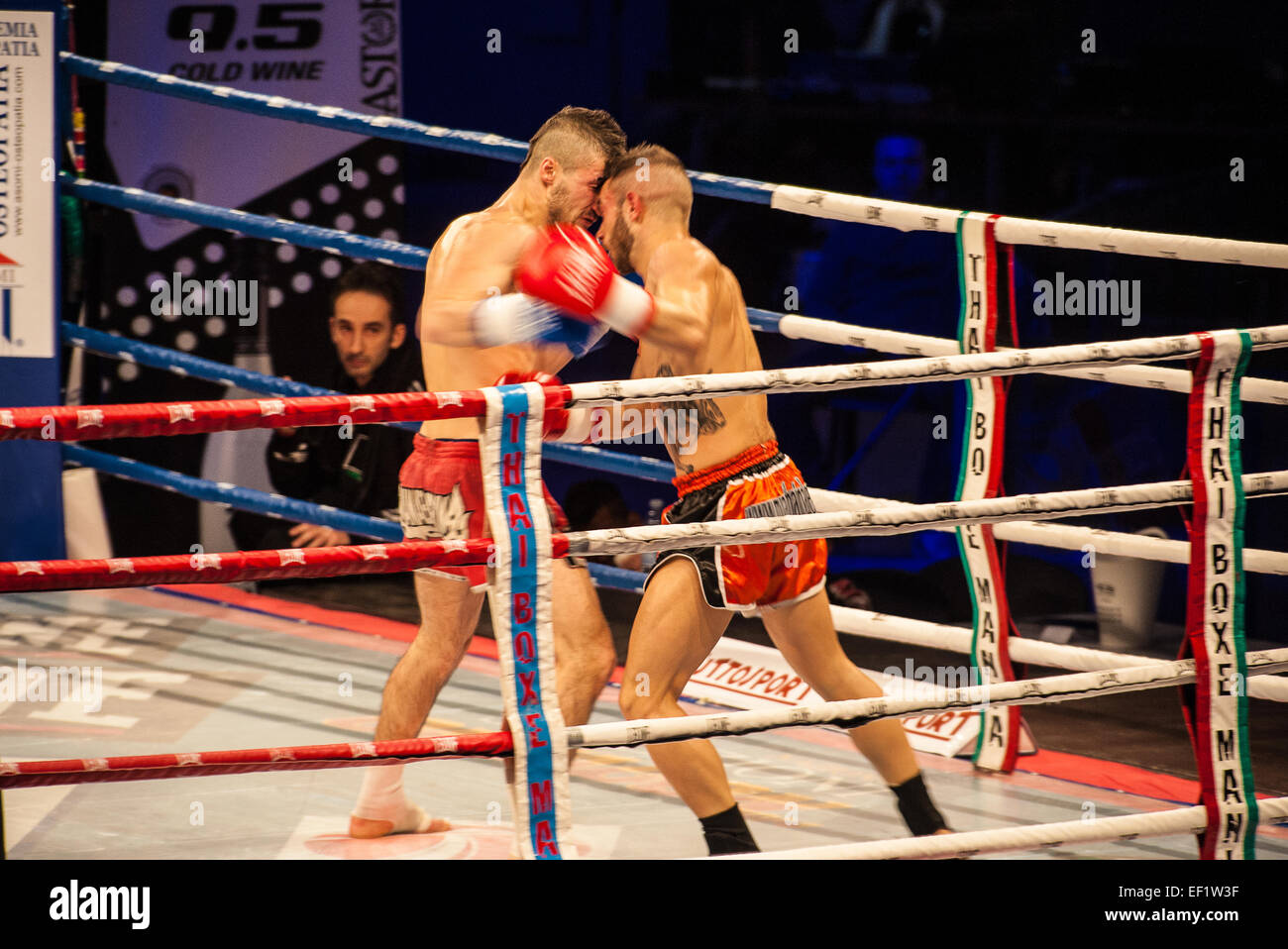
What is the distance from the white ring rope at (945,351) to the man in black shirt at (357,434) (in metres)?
1.67

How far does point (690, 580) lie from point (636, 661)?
17 centimetres

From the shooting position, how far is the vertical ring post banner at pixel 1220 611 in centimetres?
234

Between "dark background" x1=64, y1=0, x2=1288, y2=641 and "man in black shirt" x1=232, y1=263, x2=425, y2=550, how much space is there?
519 millimetres

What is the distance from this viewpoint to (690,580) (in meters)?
2.63

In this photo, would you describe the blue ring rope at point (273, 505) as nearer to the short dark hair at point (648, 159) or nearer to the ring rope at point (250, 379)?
the ring rope at point (250, 379)

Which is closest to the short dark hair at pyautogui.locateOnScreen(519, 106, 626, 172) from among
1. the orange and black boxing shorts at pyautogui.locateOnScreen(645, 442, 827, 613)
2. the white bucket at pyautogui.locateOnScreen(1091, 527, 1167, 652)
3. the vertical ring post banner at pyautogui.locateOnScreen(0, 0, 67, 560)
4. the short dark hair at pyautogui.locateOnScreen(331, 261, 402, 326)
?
the orange and black boxing shorts at pyautogui.locateOnScreen(645, 442, 827, 613)

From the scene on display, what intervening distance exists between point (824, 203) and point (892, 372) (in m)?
1.30

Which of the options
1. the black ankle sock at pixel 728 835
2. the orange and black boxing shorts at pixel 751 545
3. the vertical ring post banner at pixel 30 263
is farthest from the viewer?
the vertical ring post banner at pixel 30 263

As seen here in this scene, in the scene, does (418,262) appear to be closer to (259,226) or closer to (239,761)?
(259,226)

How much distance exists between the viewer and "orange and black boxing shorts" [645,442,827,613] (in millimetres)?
2625

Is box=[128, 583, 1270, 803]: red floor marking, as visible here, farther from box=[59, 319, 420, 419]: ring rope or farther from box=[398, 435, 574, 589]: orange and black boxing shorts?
box=[398, 435, 574, 589]: orange and black boxing shorts

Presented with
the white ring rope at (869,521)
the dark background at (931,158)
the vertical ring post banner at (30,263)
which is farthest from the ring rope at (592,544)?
the dark background at (931,158)
